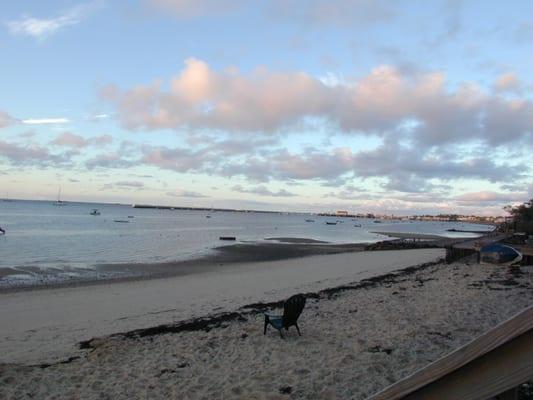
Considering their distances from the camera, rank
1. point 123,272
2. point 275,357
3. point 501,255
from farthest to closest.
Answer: point 123,272
point 501,255
point 275,357

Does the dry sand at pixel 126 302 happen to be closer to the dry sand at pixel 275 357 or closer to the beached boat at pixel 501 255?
the dry sand at pixel 275 357

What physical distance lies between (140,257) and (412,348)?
2642 centimetres

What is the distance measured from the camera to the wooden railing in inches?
52.1

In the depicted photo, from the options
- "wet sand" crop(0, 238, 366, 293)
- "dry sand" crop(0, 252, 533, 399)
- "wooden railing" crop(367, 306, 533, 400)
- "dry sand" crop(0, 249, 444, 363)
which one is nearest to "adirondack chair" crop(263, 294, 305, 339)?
"dry sand" crop(0, 252, 533, 399)

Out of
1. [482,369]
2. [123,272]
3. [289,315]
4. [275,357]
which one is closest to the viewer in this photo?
[482,369]

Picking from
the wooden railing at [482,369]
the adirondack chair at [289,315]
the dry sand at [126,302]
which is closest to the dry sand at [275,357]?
the adirondack chair at [289,315]

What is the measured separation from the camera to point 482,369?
4.65 feet

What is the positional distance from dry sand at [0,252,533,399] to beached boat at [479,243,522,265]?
11541 mm

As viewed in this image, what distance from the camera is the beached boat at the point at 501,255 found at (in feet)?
78.7

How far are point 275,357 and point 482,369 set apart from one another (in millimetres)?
7305

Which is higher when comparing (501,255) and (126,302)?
(501,255)

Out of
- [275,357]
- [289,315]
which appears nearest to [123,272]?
[289,315]

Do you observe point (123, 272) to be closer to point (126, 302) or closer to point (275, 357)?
point (126, 302)

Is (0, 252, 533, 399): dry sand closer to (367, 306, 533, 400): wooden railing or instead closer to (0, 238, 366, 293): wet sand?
(367, 306, 533, 400): wooden railing
